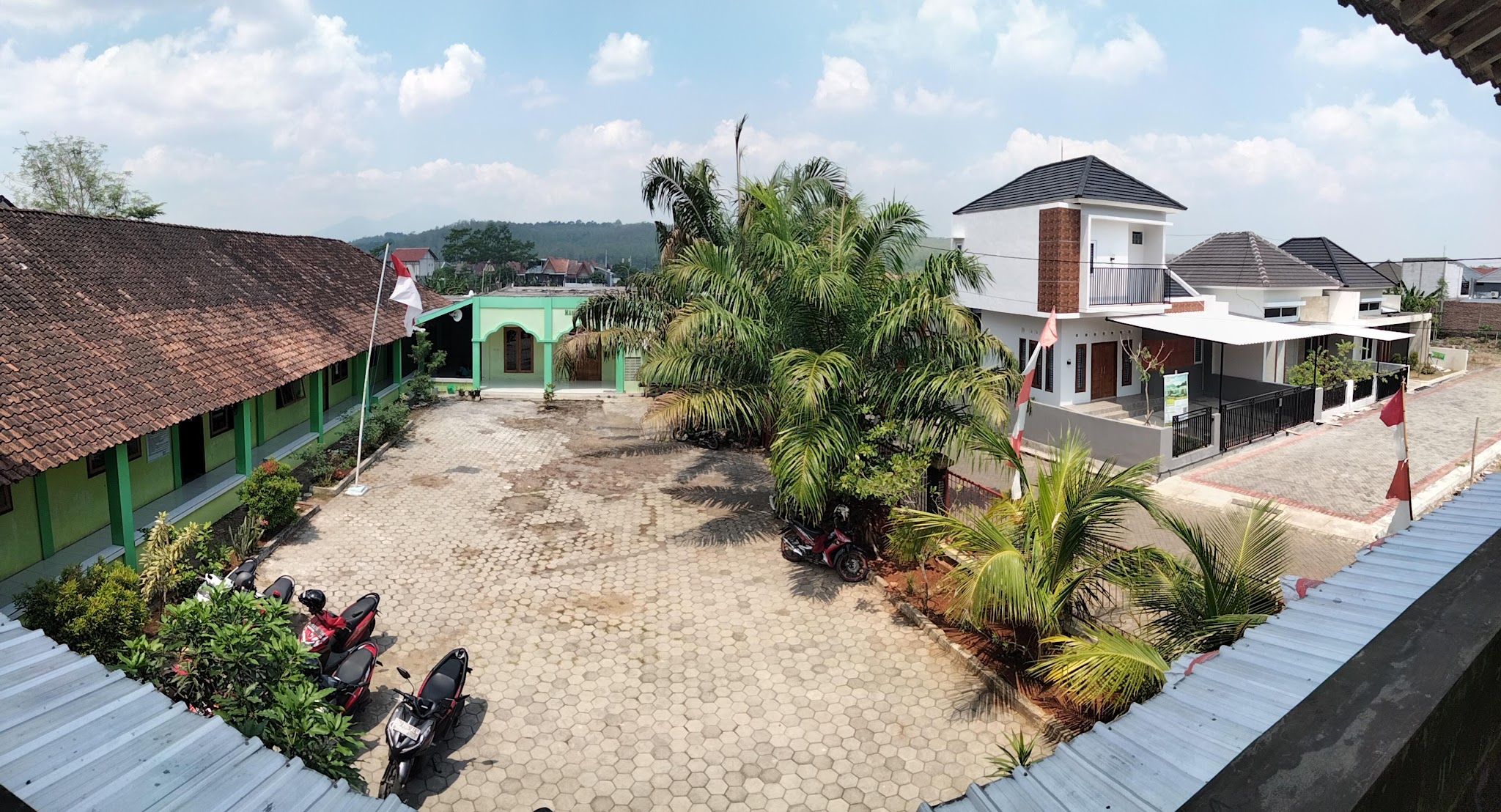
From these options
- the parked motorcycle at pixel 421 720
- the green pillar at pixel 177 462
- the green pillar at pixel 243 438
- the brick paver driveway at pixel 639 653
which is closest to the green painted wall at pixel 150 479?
the green pillar at pixel 177 462

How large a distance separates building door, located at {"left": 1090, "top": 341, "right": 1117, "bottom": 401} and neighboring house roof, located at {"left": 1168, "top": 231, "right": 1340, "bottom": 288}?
5261 mm

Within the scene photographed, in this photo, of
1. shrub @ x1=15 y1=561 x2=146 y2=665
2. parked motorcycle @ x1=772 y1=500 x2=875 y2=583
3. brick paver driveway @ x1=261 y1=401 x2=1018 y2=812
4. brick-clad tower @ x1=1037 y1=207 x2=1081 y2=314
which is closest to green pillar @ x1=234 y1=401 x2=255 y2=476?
brick paver driveway @ x1=261 y1=401 x2=1018 y2=812

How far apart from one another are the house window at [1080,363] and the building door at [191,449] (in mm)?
17549

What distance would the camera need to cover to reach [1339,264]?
26.9 metres

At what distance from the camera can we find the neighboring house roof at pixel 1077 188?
63.1 ft

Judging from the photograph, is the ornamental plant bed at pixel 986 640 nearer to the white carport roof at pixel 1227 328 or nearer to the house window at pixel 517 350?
the white carport roof at pixel 1227 328

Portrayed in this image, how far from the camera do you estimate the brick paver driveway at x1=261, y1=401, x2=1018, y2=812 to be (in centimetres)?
668

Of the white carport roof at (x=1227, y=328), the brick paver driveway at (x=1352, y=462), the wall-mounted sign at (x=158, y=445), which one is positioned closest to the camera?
the wall-mounted sign at (x=158, y=445)

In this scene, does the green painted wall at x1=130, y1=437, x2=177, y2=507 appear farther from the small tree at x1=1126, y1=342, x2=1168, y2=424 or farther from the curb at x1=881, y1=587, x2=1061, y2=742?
the small tree at x1=1126, y1=342, x2=1168, y2=424

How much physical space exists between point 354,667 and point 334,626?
802 mm

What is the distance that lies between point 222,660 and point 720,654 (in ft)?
14.7

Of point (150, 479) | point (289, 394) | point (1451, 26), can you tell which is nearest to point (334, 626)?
point (150, 479)

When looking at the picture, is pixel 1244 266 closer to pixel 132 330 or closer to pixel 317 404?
→ pixel 317 404

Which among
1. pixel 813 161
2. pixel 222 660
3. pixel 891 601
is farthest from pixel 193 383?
pixel 813 161
